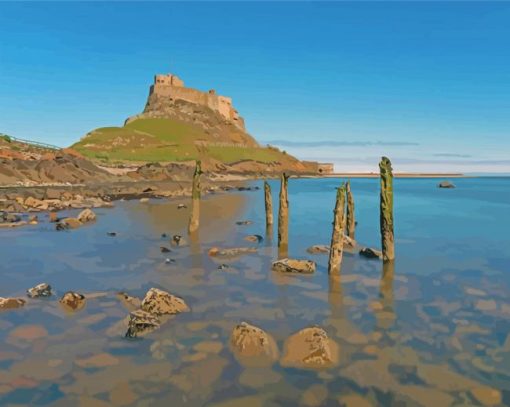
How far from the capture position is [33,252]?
25234 millimetres

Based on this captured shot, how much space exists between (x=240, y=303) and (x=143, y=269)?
7.13 metres

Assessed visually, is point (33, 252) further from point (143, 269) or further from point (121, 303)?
point (121, 303)

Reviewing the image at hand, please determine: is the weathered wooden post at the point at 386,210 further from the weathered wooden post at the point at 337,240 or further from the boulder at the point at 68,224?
the boulder at the point at 68,224

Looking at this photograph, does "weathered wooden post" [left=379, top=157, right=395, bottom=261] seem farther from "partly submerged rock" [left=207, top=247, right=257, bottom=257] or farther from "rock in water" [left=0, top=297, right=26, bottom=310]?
"rock in water" [left=0, top=297, right=26, bottom=310]

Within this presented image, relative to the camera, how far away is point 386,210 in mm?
22438

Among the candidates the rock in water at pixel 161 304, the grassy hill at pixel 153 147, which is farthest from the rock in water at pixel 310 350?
the grassy hill at pixel 153 147

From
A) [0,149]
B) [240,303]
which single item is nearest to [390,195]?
[240,303]

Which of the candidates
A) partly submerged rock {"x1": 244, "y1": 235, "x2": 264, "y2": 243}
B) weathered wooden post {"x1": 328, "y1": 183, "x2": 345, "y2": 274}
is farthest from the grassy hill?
weathered wooden post {"x1": 328, "y1": 183, "x2": 345, "y2": 274}

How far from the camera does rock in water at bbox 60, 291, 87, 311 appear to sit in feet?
50.6

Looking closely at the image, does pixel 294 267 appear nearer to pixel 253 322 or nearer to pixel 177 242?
pixel 253 322

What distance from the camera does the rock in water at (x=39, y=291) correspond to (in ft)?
54.2

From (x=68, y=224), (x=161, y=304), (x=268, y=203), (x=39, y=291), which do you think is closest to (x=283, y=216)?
(x=268, y=203)

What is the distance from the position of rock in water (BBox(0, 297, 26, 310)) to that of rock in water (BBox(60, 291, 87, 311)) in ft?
4.44

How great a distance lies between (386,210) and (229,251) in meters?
9.22
